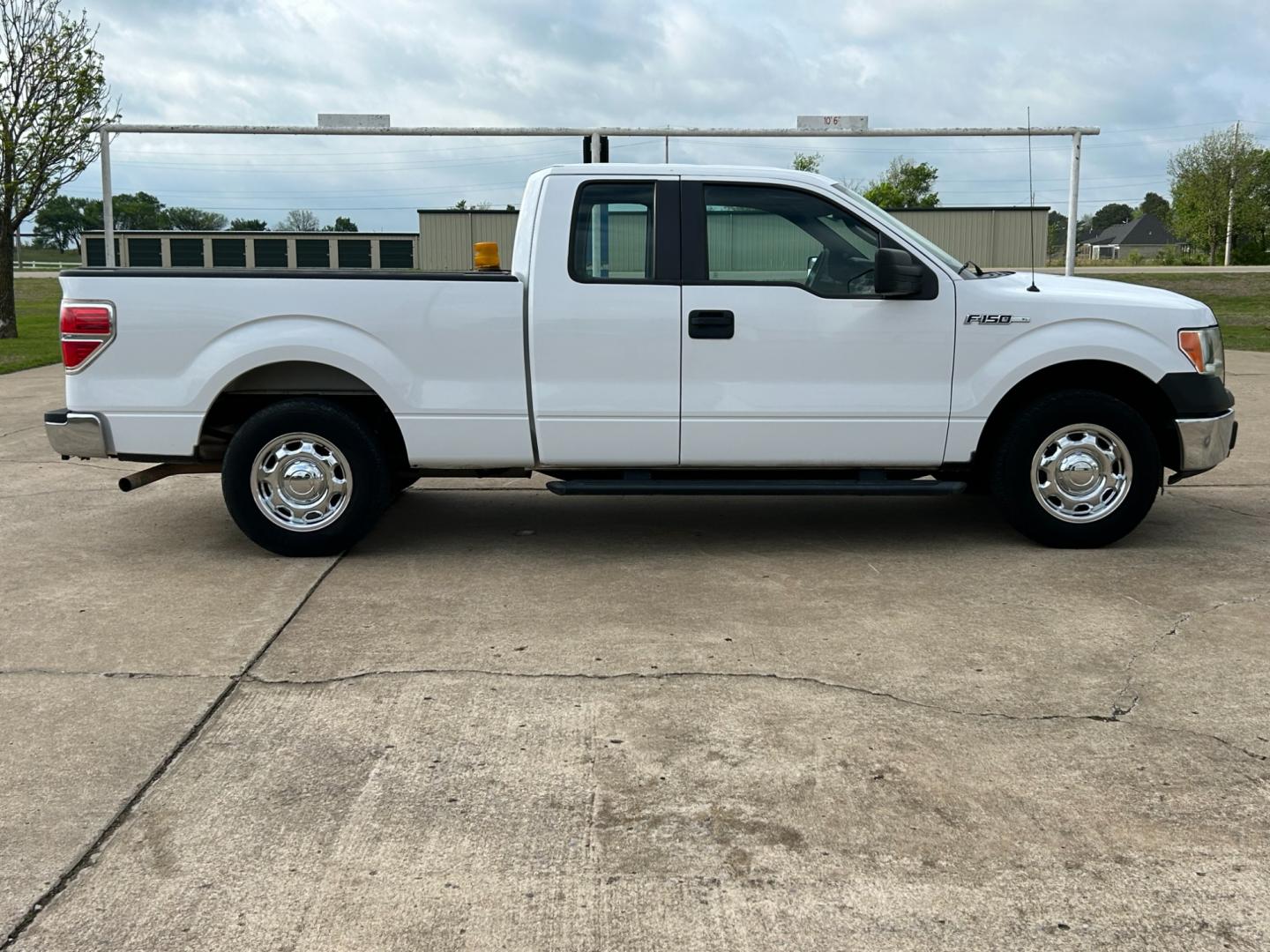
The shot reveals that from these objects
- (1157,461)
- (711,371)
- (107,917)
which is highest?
(711,371)

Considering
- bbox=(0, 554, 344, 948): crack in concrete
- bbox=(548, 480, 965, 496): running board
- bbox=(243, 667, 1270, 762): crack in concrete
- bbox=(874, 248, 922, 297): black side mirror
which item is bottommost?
bbox=(0, 554, 344, 948): crack in concrete

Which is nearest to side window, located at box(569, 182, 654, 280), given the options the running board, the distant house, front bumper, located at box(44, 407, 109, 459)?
the running board

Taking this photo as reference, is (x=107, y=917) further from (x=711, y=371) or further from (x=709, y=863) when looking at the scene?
(x=711, y=371)

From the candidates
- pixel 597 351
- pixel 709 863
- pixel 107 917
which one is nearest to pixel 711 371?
pixel 597 351

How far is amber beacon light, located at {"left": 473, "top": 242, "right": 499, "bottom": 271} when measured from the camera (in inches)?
275

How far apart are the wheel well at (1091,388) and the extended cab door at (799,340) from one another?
357 mm

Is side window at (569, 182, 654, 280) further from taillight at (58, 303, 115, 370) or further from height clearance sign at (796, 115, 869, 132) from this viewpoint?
height clearance sign at (796, 115, 869, 132)

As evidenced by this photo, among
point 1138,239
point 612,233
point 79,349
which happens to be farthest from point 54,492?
point 1138,239

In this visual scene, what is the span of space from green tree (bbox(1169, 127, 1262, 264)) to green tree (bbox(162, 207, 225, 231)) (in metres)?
73.2

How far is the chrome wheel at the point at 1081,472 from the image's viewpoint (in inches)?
254

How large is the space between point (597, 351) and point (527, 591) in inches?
50.1

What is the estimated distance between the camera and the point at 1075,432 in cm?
646

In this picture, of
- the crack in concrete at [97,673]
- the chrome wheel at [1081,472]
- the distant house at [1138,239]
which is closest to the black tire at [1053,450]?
the chrome wheel at [1081,472]

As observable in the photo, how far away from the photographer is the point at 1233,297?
34.6 meters
